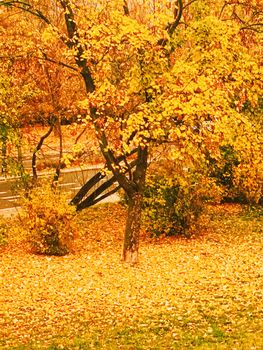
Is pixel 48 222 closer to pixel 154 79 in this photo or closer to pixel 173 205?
pixel 173 205

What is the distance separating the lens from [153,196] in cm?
1617

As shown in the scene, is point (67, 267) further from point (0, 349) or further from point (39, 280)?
point (0, 349)

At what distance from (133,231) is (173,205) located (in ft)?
8.11

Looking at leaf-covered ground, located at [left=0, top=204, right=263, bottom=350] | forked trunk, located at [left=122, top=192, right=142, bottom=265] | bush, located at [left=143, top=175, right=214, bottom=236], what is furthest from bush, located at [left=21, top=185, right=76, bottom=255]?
bush, located at [left=143, top=175, right=214, bottom=236]

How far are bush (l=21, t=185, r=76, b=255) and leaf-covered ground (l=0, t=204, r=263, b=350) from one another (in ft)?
1.24

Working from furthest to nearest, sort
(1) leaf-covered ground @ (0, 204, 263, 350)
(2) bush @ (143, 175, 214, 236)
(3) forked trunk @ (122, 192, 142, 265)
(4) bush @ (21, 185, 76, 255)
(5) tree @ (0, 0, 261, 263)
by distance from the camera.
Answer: (2) bush @ (143, 175, 214, 236), (4) bush @ (21, 185, 76, 255), (3) forked trunk @ (122, 192, 142, 265), (5) tree @ (0, 0, 261, 263), (1) leaf-covered ground @ (0, 204, 263, 350)

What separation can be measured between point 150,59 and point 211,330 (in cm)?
561

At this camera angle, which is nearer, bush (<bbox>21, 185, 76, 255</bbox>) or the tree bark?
the tree bark

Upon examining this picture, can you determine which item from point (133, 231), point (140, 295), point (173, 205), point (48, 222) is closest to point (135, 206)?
point (133, 231)

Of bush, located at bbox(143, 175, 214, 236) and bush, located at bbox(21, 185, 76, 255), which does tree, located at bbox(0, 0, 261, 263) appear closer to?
bush, located at bbox(21, 185, 76, 255)

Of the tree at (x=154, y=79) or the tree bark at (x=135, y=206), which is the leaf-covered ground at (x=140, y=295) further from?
the tree at (x=154, y=79)

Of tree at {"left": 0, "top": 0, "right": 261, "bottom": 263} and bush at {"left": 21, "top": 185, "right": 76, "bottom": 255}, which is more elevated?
tree at {"left": 0, "top": 0, "right": 261, "bottom": 263}

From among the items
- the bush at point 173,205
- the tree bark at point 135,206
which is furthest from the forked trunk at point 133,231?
the bush at point 173,205

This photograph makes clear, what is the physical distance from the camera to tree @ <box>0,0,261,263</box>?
1177 centimetres
